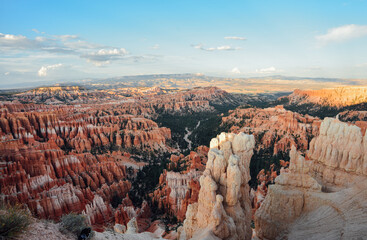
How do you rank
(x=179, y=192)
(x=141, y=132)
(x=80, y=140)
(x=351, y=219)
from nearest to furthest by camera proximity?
1. (x=351, y=219)
2. (x=179, y=192)
3. (x=80, y=140)
4. (x=141, y=132)

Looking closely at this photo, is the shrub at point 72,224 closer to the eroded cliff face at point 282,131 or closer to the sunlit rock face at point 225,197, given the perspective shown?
the sunlit rock face at point 225,197

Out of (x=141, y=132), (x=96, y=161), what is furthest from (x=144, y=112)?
(x=96, y=161)

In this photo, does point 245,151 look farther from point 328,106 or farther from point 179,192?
point 328,106

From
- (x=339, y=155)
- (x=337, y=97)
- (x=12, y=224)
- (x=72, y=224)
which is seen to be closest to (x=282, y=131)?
(x=339, y=155)

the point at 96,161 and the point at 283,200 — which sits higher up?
the point at 283,200

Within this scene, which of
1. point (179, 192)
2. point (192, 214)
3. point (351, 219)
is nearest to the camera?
point (351, 219)

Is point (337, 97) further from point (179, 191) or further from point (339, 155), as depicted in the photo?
point (179, 191)
